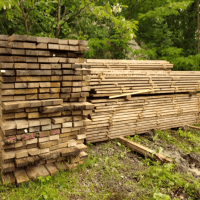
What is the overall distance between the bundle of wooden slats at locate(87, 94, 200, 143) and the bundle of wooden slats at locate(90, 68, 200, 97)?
0.27 meters

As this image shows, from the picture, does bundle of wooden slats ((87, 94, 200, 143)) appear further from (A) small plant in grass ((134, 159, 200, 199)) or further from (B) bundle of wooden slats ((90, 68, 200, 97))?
(A) small plant in grass ((134, 159, 200, 199))

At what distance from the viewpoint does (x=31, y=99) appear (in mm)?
3664

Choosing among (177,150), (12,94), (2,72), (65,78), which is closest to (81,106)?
(65,78)

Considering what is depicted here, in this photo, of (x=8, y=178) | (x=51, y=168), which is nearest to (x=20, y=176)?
(x=8, y=178)

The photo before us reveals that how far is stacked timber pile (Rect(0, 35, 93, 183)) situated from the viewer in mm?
3400

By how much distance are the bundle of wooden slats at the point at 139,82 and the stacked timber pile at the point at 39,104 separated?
105cm

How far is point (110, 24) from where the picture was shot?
432 inches

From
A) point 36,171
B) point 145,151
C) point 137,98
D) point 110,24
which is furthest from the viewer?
point 110,24

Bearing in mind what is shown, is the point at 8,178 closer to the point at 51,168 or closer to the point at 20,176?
the point at 20,176

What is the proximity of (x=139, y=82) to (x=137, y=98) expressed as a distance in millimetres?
519

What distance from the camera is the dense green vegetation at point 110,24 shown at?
7.36 metres

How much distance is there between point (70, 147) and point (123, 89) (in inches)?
94.6

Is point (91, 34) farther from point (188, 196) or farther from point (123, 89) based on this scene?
point (188, 196)

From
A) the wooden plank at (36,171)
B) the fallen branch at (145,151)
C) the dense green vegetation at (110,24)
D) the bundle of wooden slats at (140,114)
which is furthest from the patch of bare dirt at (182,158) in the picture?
the dense green vegetation at (110,24)
